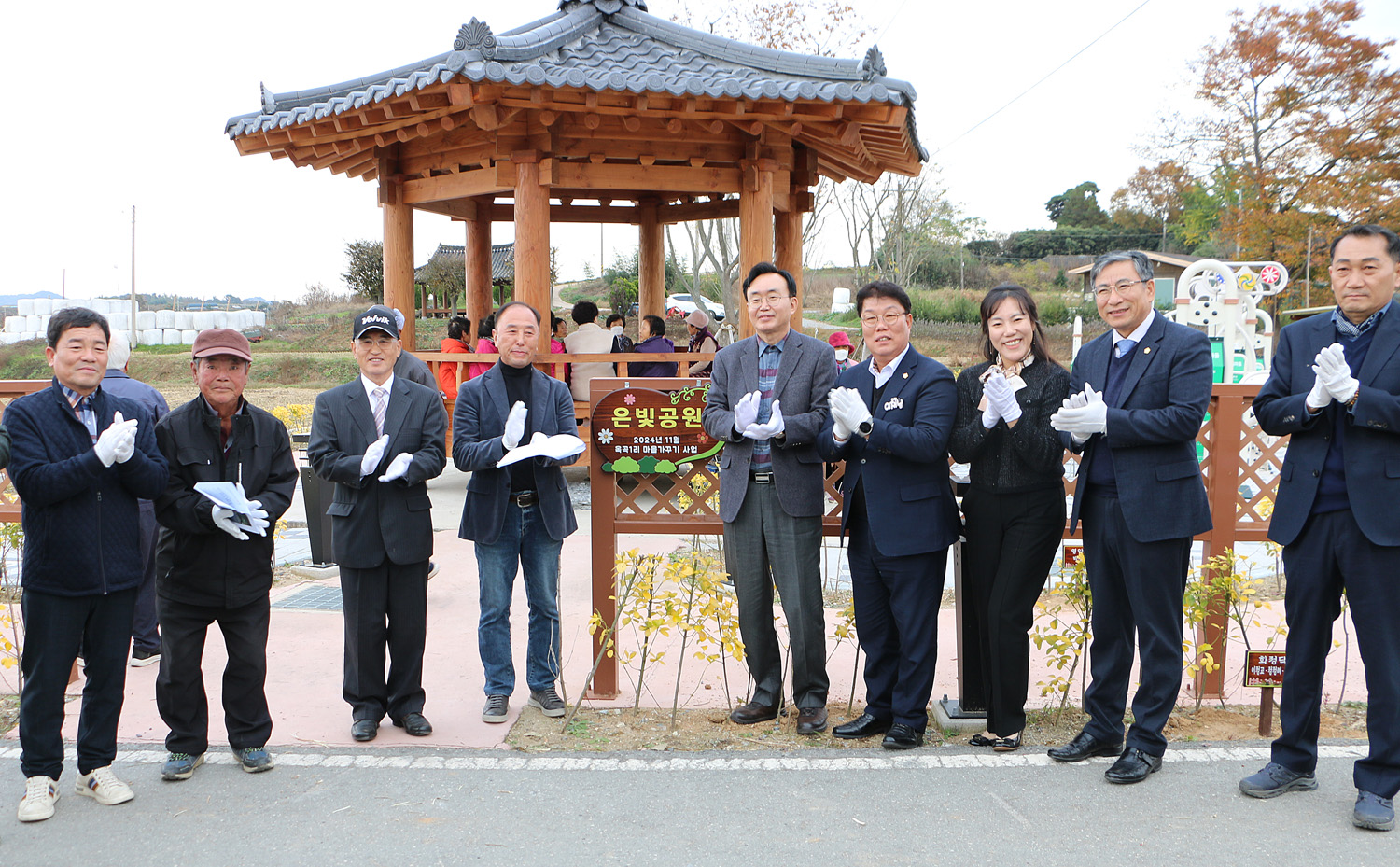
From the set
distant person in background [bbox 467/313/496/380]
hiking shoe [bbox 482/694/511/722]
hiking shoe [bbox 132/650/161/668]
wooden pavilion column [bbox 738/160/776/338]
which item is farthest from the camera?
distant person in background [bbox 467/313/496/380]

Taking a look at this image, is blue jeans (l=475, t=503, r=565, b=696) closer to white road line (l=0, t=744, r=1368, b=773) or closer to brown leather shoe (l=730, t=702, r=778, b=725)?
white road line (l=0, t=744, r=1368, b=773)

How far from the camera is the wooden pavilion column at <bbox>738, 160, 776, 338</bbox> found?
8.15m

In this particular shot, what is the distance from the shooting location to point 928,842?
10.2 feet

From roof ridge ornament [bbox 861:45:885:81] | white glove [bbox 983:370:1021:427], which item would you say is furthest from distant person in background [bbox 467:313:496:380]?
white glove [bbox 983:370:1021:427]

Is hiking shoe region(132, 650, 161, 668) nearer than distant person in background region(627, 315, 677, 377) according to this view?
Yes

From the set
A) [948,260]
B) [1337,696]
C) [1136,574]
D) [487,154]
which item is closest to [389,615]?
[1136,574]

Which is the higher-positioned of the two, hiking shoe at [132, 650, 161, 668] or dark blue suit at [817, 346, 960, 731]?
dark blue suit at [817, 346, 960, 731]

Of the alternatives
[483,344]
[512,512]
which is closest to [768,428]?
[512,512]

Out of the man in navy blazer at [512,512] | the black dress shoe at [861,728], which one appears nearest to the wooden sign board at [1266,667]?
the black dress shoe at [861,728]

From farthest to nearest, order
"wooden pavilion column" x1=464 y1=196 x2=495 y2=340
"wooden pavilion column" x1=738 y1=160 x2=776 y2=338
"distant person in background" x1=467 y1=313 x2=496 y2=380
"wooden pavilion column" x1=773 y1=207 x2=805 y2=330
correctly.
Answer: "wooden pavilion column" x1=464 y1=196 x2=495 y2=340, "wooden pavilion column" x1=773 y1=207 x2=805 y2=330, "distant person in background" x1=467 y1=313 x2=496 y2=380, "wooden pavilion column" x1=738 y1=160 x2=776 y2=338

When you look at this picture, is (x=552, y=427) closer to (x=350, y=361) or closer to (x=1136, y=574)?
(x=1136, y=574)

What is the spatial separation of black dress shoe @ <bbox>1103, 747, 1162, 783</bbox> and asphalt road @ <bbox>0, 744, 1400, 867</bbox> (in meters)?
0.05

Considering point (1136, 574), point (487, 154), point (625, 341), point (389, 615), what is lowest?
point (389, 615)

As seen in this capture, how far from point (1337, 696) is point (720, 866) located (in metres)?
3.35
